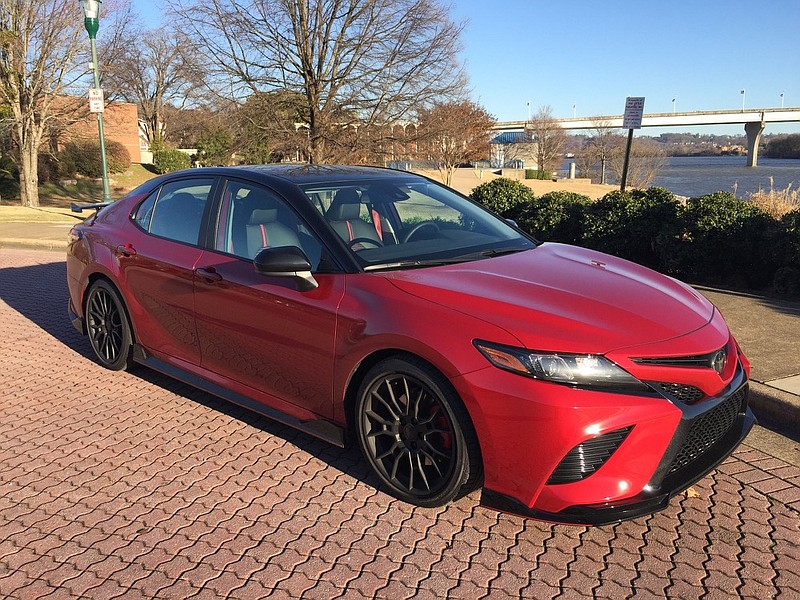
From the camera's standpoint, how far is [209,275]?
4.36 metres

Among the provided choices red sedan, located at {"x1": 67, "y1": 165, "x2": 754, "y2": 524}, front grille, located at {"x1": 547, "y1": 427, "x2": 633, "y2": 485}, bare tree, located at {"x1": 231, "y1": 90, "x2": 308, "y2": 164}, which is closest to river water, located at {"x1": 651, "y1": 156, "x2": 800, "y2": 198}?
bare tree, located at {"x1": 231, "y1": 90, "x2": 308, "y2": 164}

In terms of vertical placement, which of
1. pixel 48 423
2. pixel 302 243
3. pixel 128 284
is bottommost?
pixel 48 423

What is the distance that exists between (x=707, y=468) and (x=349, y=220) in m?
2.29

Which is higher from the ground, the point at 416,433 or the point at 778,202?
the point at 778,202

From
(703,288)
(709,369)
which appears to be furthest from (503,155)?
(709,369)

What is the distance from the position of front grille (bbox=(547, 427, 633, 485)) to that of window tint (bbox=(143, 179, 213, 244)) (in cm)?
290

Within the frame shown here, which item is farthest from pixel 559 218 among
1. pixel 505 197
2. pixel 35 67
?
pixel 35 67

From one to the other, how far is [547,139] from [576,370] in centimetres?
6650

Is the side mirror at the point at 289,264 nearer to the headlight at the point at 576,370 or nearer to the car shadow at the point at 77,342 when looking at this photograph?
the car shadow at the point at 77,342

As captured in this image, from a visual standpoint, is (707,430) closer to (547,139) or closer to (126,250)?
(126,250)

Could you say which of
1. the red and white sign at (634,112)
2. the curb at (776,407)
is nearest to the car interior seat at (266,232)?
the curb at (776,407)

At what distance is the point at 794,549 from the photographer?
10.2 feet

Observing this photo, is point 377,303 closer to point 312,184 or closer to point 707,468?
point 312,184

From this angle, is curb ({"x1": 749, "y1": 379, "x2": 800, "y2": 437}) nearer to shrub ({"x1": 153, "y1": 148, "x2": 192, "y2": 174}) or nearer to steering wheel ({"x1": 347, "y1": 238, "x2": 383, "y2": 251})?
steering wheel ({"x1": 347, "y1": 238, "x2": 383, "y2": 251})
